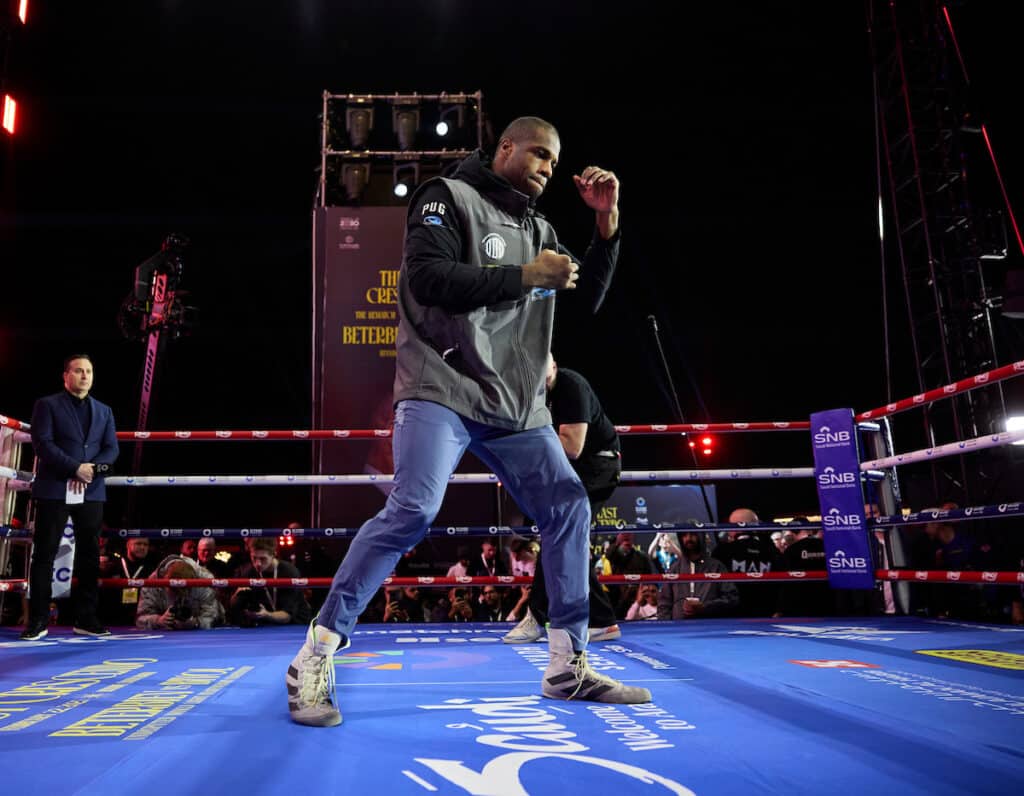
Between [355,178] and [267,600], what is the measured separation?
5.07 meters

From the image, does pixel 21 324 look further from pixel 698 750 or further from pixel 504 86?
pixel 698 750

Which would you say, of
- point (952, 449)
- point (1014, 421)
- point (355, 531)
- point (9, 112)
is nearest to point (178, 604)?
point (355, 531)

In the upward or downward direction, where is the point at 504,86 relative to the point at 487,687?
upward

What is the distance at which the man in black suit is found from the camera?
3.71m

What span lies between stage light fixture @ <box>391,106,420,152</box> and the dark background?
3.05m

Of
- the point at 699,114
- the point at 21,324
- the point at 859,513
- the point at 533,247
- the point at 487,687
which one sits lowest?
the point at 487,687

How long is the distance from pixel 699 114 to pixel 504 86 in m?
3.54

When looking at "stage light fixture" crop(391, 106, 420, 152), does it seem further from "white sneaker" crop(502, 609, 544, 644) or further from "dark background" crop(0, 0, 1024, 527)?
"white sneaker" crop(502, 609, 544, 644)

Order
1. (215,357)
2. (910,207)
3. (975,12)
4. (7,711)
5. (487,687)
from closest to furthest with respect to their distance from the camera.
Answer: (7,711), (487,687), (975,12), (910,207), (215,357)

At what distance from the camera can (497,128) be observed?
1298 centimetres

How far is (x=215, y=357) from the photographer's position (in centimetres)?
1992

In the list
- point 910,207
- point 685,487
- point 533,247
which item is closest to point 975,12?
point 910,207

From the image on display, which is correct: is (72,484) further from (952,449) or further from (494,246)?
(952,449)

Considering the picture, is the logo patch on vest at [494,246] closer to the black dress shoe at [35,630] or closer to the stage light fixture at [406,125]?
the black dress shoe at [35,630]
